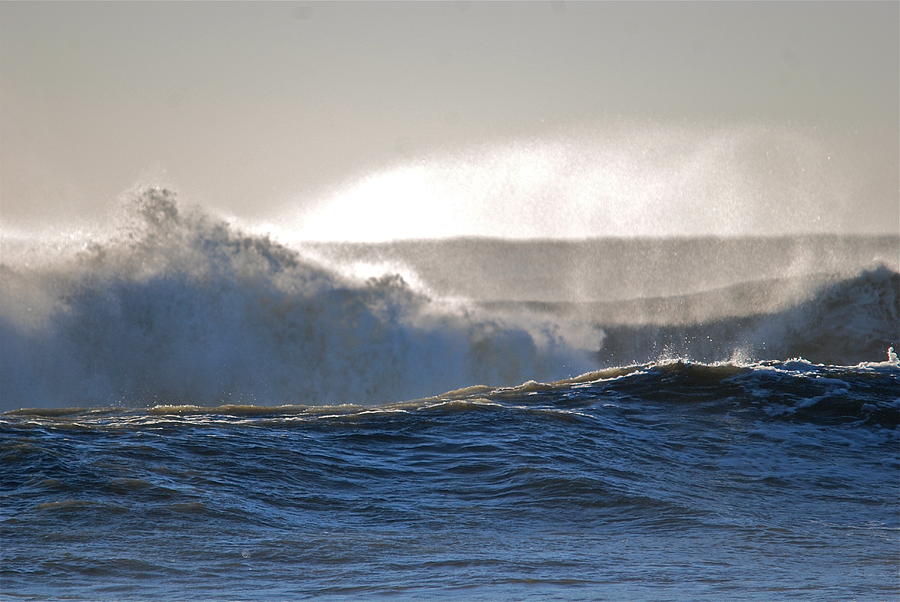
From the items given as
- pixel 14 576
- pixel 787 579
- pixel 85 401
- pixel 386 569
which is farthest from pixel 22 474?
pixel 85 401

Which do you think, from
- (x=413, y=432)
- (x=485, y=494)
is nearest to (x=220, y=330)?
(x=413, y=432)

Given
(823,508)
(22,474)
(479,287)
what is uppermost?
(479,287)

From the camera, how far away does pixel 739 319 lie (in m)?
21.0

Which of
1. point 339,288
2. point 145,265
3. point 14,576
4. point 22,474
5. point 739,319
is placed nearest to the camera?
point 14,576

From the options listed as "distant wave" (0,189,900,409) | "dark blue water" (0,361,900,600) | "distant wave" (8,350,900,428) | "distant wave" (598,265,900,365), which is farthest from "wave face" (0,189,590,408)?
"dark blue water" (0,361,900,600)

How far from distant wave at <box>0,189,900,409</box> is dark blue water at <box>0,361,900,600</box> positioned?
238 inches

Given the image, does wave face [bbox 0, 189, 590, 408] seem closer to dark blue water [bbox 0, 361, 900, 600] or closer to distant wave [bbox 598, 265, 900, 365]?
distant wave [bbox 598, 265, 900, 365]

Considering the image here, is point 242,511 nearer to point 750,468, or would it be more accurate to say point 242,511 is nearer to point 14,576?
point 14,576

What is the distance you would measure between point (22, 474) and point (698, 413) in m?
5.97

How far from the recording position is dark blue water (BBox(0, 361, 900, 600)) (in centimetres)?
518

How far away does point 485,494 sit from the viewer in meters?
7.19

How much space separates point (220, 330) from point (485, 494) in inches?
386

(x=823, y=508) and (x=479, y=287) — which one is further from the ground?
(x=479, y=287)

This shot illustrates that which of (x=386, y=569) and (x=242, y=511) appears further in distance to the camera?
(x=242, y=511)
